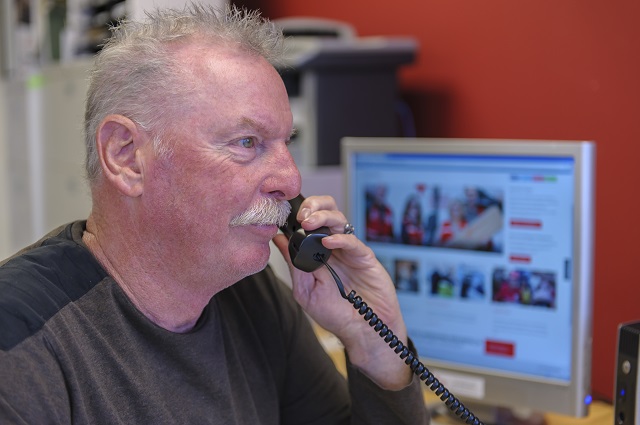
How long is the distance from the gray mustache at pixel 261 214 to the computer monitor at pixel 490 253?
21.7 inches

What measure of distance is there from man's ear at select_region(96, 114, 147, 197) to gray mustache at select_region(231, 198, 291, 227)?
15 cm

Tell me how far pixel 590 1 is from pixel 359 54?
657mm

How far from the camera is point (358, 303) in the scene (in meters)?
1.35

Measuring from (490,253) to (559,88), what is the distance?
0.61 meters

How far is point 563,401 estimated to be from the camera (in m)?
1.54

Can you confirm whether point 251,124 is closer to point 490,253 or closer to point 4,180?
point 490,253

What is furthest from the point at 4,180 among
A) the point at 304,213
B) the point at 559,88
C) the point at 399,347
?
the point at 399,347

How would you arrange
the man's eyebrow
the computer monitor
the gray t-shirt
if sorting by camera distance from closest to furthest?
1. the gray t-shirt
2. the man's eyebrow
3. the computer monitor

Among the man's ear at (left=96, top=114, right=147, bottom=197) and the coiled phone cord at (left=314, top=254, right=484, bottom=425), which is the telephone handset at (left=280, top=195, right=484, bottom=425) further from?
the man's ear at (left=96, top=114, right=147, bottom=197)

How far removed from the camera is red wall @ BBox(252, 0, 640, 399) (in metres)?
1.84

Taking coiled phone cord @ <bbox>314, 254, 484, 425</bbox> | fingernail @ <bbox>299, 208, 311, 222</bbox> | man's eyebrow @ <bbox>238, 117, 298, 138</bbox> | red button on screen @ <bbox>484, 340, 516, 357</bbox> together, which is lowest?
red button on screen @ <bbox>484, 340, 516, 357</bbox>

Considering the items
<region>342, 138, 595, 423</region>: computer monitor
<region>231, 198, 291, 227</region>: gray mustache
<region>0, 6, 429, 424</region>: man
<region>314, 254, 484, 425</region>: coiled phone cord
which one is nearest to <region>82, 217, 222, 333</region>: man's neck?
<region>0, 6, 429, 424</region>: man

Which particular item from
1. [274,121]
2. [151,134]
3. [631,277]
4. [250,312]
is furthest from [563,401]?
[151,134]

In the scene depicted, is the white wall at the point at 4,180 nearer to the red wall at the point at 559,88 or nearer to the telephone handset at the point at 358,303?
the red wall at the point at 559,88
